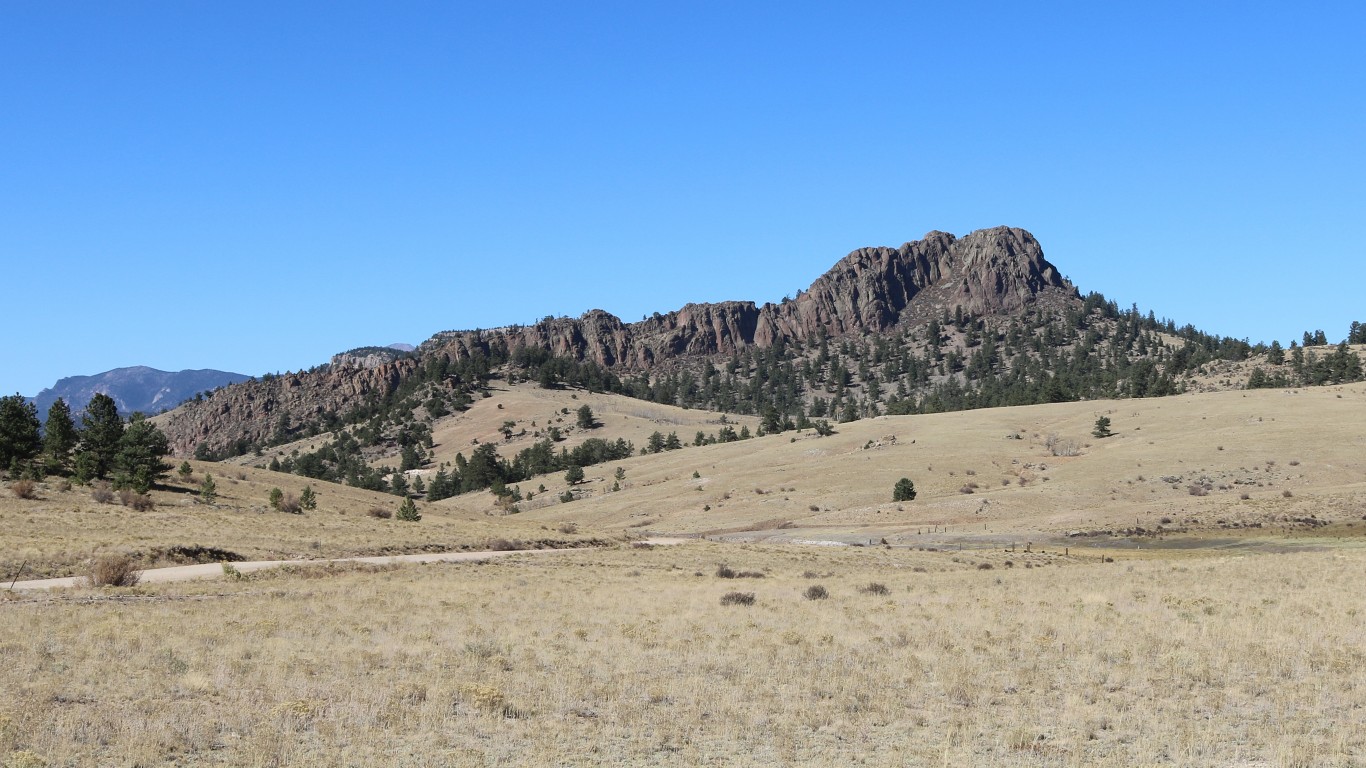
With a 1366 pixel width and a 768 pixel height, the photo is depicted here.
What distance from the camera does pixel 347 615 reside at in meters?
25.6

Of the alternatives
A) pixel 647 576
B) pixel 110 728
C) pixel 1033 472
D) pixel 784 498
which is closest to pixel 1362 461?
pixel 1033 472

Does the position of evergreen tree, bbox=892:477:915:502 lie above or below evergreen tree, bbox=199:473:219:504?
below

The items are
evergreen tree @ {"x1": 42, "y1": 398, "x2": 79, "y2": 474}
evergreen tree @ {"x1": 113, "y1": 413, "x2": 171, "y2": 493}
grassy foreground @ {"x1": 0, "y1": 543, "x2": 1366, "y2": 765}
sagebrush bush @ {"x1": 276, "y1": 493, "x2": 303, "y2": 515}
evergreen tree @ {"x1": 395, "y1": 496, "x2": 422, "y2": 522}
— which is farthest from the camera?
evergreen tree @ {"x1": 395, "y1": 496, "x2": 422, "y2": 522}

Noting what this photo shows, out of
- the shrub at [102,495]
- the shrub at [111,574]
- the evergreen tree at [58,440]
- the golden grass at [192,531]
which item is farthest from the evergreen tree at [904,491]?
the shrub at [111,574]

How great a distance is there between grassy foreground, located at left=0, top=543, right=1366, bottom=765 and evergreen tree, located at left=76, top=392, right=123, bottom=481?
46.3 m

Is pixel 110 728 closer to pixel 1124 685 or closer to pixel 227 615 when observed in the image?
pixel 227 615

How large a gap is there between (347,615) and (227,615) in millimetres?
2710

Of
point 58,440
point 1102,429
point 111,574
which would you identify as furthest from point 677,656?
point 1102,429

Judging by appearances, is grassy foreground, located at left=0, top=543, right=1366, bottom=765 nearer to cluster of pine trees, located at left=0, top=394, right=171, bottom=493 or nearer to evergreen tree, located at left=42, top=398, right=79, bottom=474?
cluster of pine trees, located at left=0, top=394, right=171, bottom=493

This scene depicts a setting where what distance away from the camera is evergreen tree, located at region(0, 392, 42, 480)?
68.6m

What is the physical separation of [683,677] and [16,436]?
6773cm

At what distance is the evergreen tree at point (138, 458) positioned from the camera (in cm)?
6712

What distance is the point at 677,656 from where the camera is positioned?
20312 millimetres

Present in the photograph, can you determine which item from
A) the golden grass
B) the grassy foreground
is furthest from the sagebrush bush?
the grassy foreground
